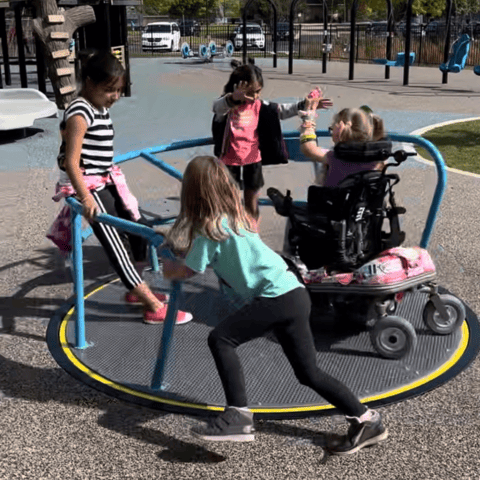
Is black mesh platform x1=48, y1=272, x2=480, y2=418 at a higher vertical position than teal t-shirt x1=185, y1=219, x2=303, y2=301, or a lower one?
lower

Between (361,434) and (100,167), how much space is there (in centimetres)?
214

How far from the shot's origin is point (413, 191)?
7.71m

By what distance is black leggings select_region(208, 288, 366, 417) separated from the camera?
292cm

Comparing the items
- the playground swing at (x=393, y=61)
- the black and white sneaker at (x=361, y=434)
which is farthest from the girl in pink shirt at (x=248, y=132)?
the playground swing at (x=393, y=61)

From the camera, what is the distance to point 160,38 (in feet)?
110

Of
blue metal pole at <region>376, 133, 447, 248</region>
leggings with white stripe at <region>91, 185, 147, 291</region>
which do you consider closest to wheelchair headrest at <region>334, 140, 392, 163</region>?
blue metal pole at <region>376, 133, 447, 248</region>

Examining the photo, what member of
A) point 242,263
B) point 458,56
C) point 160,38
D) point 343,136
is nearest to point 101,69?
point 343,136

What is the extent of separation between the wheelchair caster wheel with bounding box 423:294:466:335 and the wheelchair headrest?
2.77 ft

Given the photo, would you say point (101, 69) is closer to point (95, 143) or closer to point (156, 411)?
point (95, 143)

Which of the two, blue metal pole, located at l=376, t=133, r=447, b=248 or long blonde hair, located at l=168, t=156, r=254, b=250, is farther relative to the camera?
blue metal pole, located at l=376, t=133, r=447, b=248

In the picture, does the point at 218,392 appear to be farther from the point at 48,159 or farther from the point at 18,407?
the point at 48,159

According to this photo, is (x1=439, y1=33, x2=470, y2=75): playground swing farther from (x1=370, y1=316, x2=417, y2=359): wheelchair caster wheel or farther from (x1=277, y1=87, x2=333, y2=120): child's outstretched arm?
(x1=370, y1=316, x2=417, y2=359): wheelchair caster wheel

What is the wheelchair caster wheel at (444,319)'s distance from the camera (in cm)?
416

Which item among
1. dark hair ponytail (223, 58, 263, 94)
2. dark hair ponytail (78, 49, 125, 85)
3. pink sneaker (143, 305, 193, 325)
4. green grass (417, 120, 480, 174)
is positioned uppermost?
dark hair ponytail (78, 49, 125, 85)
